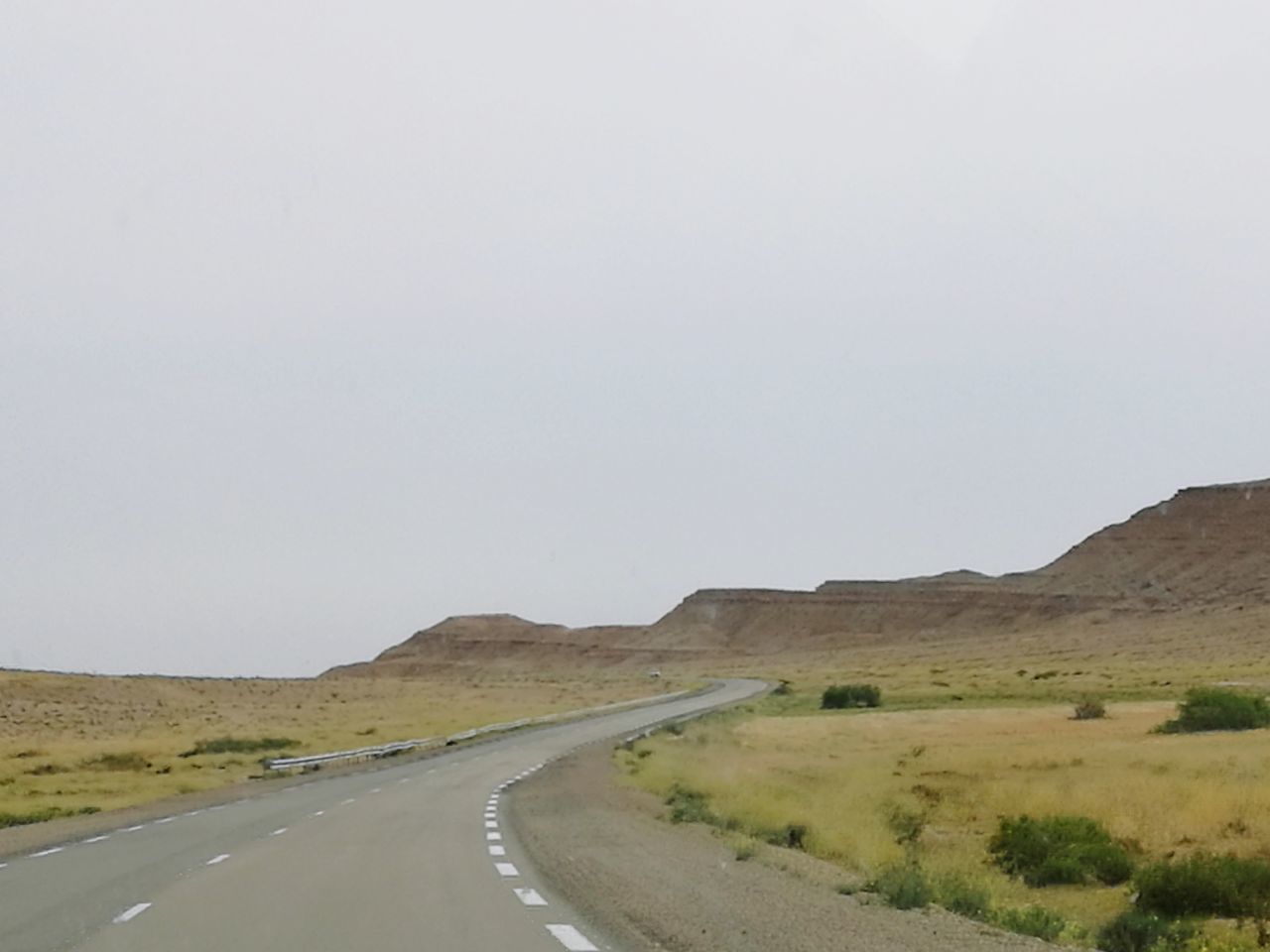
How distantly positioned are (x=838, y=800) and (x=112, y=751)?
→ 90.2 ft

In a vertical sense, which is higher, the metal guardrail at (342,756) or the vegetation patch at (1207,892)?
the metal guardrail at (342,756)

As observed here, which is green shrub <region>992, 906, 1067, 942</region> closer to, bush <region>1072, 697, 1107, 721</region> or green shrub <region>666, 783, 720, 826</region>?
green shrub <region>666, 783, 720, 826</region>

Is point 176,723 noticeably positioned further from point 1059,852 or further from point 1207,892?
point 1207,892

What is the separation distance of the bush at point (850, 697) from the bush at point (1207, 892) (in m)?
56.1

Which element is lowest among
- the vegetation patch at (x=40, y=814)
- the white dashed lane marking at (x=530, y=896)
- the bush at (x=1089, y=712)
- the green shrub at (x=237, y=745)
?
the white dashed lane marking at (x=530, y=896)

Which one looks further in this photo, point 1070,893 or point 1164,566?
point 1164,566

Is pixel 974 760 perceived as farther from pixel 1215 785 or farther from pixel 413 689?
pixel 413 689

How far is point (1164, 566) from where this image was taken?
149m

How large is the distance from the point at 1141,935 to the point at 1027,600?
150497 mm

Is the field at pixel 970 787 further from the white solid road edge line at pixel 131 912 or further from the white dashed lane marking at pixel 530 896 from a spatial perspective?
the white solid road edge line at pixel 131 912

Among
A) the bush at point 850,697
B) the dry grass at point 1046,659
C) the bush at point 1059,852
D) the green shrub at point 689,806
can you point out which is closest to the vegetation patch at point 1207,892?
the bush at point 1059,852

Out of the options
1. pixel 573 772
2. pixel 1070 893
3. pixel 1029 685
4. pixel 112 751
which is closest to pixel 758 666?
pixel 1029 685

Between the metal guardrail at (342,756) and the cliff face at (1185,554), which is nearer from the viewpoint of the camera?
the metal guardrail at (342,756)

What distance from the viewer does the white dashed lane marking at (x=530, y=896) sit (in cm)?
1241
